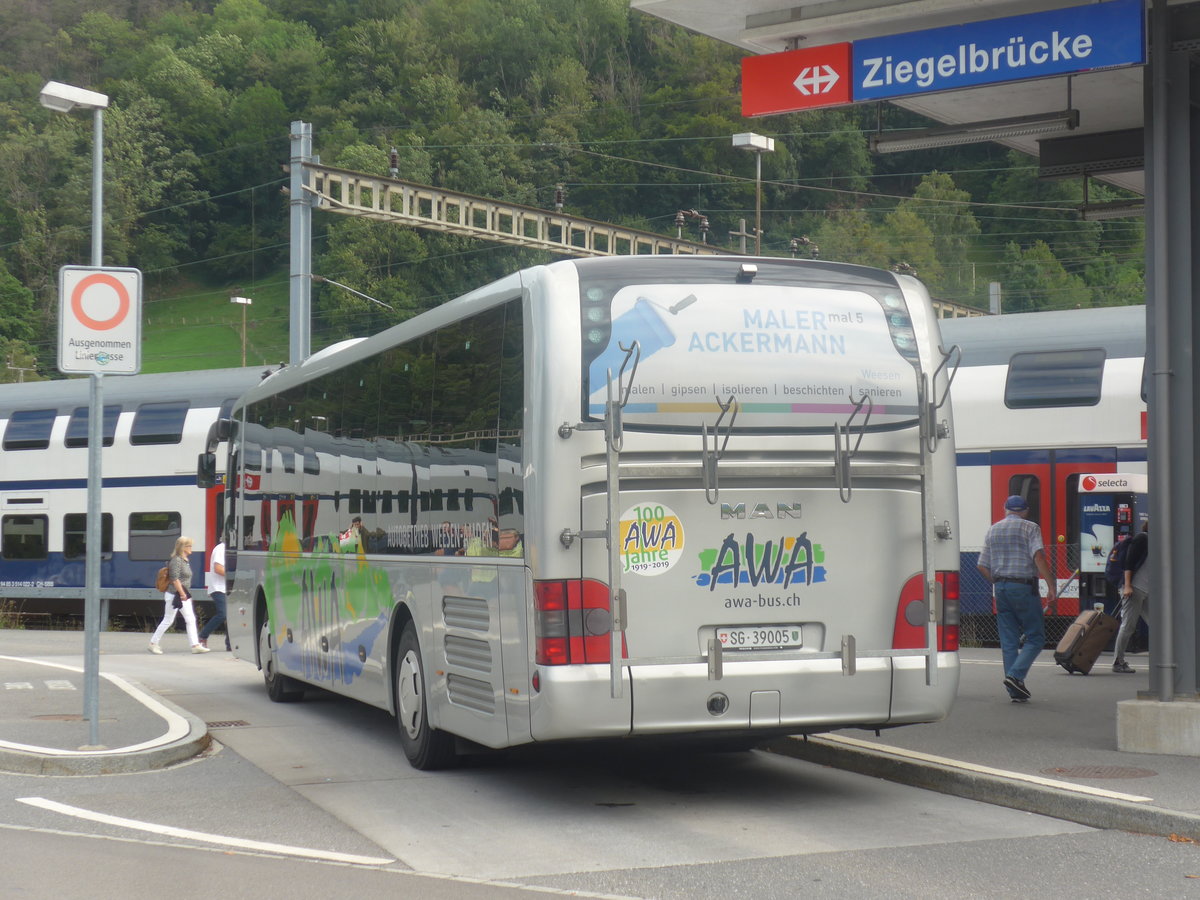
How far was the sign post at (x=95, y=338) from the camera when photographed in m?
11.1

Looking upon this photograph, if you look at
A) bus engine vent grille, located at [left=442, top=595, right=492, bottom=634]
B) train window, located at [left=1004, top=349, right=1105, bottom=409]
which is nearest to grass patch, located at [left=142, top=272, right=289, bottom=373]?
train window, located at [left=1004, top=349, right=1105, bottom=409]

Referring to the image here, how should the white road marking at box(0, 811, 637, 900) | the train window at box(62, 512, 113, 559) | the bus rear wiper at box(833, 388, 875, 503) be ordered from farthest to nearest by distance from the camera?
the train window at box(62, 512, 113, 559)
the bus rear wiper at box(833, 388, 875, 503)
the white road marking at box(0, 811, 637, 900)

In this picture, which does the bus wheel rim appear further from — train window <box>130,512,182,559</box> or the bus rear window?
train window <box>130,512,182,559</box>

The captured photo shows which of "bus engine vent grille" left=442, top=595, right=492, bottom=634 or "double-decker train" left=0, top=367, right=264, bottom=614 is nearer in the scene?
"bus engine vent grille" left=442, top=595, right=492, bottom=634

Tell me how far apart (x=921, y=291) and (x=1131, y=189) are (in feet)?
24.8

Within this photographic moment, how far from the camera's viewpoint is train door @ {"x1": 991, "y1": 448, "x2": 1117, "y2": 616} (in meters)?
19.8

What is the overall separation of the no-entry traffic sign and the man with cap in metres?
7.08

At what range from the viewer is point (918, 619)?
29.4ft

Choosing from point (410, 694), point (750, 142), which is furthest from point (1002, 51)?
point (750, 142)

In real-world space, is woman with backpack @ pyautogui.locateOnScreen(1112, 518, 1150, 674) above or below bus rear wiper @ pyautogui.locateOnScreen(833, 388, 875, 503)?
below

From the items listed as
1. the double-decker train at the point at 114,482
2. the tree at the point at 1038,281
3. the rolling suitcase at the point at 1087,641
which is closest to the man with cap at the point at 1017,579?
the rolling suitcase at the point at 1087,641

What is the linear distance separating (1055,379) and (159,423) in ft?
51.8

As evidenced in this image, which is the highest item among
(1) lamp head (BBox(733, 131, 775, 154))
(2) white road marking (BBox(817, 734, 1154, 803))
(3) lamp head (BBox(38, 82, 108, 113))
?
(1) lamp head (BBox(733, 131, 775, 154))

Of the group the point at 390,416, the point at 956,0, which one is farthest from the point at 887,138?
the point at 390,416
